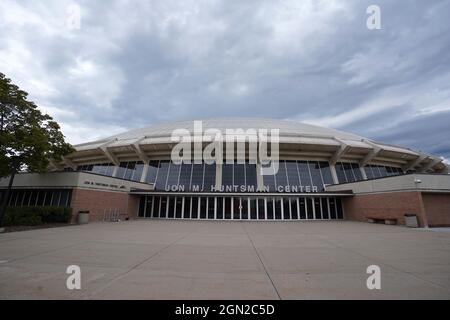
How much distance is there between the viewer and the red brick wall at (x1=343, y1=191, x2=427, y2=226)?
52.2ft

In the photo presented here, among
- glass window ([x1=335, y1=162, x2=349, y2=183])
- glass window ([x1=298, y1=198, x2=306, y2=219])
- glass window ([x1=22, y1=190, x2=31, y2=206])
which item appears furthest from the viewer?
glass window ([x1=335, y1=162, x2=349, y2=183])

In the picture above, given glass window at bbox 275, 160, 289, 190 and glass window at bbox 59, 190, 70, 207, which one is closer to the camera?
glass window at bbox 59, 190, 70, 207

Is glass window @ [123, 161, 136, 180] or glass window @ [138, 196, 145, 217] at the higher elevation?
glass window @ [123, 161, 136, 180]

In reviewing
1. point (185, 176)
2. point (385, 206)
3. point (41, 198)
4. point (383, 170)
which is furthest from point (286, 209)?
point (41, 198)

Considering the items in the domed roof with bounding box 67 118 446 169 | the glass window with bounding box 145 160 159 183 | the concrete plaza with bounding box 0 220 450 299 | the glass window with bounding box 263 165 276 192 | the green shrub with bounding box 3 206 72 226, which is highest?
the domed roof with bounding box 67 118 446 169

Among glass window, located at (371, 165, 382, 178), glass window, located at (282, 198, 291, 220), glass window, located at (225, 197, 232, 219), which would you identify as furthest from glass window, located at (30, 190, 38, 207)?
glass window, located at (371, 165, 382, 178)

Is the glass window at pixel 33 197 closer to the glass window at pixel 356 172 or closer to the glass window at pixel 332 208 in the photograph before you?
the glass window at pixel 332 208

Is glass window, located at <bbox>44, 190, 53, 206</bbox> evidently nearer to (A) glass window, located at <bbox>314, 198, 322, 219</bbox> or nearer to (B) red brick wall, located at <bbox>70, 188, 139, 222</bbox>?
(B) red brick wall, located at <bbox>70, 188, 139, 222</bbox>

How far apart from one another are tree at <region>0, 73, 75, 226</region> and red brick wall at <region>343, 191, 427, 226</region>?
88.4 feet

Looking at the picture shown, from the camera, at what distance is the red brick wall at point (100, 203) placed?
17.4 meters

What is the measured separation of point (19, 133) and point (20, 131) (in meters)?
0.15

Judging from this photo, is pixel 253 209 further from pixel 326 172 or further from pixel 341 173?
pixel 341 173

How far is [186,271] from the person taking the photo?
528 cm

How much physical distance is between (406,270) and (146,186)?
24.6m
